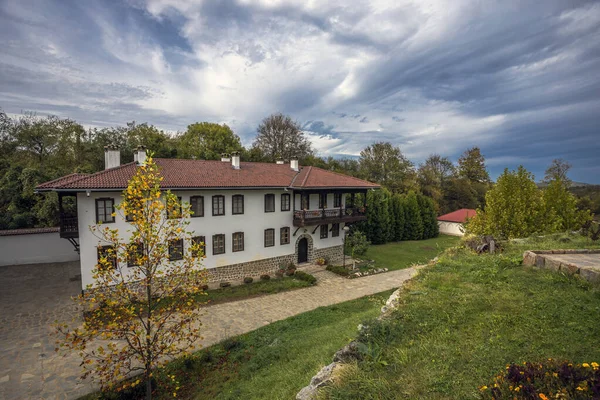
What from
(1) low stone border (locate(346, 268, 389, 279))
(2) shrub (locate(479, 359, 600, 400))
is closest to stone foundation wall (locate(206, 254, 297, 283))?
(1) low stone border (locate(346, 268, 389, 279))

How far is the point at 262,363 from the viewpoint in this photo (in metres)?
8.30

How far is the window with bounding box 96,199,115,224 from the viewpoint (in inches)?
529

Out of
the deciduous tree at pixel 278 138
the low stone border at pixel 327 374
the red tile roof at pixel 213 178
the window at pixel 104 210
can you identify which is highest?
the deciduous tree at pixel 278 138

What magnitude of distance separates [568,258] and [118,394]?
41.2ft

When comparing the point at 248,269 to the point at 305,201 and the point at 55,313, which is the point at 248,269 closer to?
the point at 305,201

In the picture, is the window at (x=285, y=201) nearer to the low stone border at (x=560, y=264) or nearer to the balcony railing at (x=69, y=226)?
the balcony railing at (x=69, y=226)

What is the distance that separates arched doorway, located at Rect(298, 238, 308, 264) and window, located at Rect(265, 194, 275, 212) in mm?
3476

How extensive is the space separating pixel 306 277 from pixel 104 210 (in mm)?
11157

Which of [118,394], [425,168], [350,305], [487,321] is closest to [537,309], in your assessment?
[487,321]

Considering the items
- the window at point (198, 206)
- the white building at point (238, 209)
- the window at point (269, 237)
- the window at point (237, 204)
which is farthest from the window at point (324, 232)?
the window at point (198, 206)

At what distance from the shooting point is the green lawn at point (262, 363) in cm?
667

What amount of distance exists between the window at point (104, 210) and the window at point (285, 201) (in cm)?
954

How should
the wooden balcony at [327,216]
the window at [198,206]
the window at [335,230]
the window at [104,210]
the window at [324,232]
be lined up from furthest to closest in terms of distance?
the window at [335,230], the window at [324,232], the wooden balcony at [327,216], the window at [198,206], the window at [104,210]

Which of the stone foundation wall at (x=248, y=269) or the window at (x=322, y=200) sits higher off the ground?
the window at (x=322, y=200)
